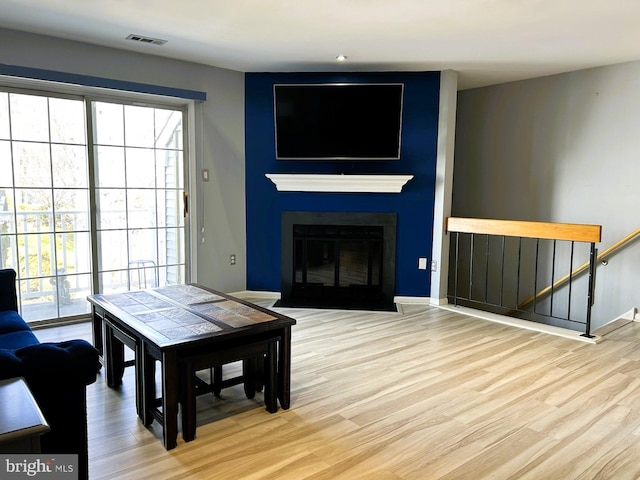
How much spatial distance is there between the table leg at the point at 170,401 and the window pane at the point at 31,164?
263 cm

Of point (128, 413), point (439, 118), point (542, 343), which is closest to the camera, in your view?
point (128, 413)

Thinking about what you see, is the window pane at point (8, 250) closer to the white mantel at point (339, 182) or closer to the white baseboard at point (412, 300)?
the white mantel at point (339, 182)

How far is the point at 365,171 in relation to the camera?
479cm

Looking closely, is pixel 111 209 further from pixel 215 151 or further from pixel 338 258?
pixel 338 258

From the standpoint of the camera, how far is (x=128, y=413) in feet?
8.13

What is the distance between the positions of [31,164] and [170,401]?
275 centimetres

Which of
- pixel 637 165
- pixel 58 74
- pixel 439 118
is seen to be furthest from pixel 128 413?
pixel 637 165

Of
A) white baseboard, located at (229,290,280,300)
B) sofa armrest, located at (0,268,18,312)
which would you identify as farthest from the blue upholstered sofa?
white baseboard, located at (229,290,280,300)

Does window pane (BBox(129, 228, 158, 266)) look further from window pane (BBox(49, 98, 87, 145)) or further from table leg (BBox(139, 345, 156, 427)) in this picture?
table leg (BBox(139, 345, 156, 427))

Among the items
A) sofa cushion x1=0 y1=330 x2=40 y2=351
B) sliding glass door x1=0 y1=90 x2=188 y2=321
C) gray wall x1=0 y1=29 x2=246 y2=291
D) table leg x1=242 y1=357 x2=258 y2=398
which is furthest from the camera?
gray wall x1=0 y1=29 x2=246 y2=291

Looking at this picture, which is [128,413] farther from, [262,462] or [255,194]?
[255,194]

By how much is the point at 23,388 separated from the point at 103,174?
3.22 metres

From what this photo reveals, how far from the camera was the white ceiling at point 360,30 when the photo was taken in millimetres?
3039

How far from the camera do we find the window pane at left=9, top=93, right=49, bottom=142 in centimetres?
370
